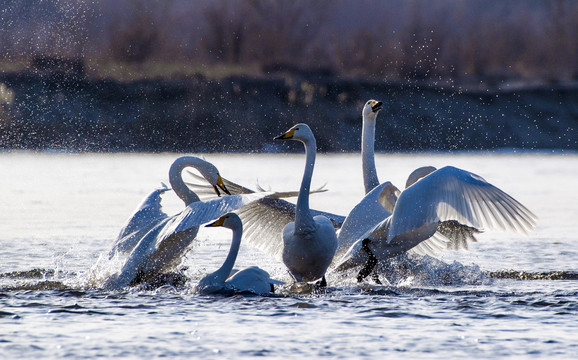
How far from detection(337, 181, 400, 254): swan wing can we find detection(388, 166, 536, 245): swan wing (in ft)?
2.26

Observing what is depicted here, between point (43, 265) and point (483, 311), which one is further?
point (43, 265)

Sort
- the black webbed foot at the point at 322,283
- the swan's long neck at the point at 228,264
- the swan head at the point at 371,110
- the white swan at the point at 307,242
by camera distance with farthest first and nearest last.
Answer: the swan head at the point at 371,110, the black webbed foot at the point at 322,283, the white swan at the point at 307,242, the swan's long neck at the point at 228,264

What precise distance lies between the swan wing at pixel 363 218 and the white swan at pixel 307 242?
15.6 inches

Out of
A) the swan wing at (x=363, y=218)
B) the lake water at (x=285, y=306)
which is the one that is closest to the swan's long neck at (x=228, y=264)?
the lake water at (x=285, y=306)

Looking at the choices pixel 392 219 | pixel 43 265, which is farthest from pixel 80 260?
pixel 392 219

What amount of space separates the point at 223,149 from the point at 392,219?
14.5 m

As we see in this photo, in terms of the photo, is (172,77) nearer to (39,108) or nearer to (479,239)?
(39,108)

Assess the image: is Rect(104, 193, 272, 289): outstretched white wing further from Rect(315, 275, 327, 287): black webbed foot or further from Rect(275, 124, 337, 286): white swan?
Rect(315, 275, 327, 287): black webbed foot

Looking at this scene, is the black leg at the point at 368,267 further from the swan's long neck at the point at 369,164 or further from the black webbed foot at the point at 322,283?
the swan's long neck at the point at 369,164

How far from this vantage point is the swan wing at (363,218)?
804cm

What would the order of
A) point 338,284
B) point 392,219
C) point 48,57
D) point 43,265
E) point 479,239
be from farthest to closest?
A: point 48,57, point 479,239, point 43,265, point 338,284, point 392,219

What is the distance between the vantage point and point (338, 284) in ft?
26.7

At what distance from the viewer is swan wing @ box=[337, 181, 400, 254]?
8039 millimetres

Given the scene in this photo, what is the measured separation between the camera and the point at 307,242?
7.55 m
